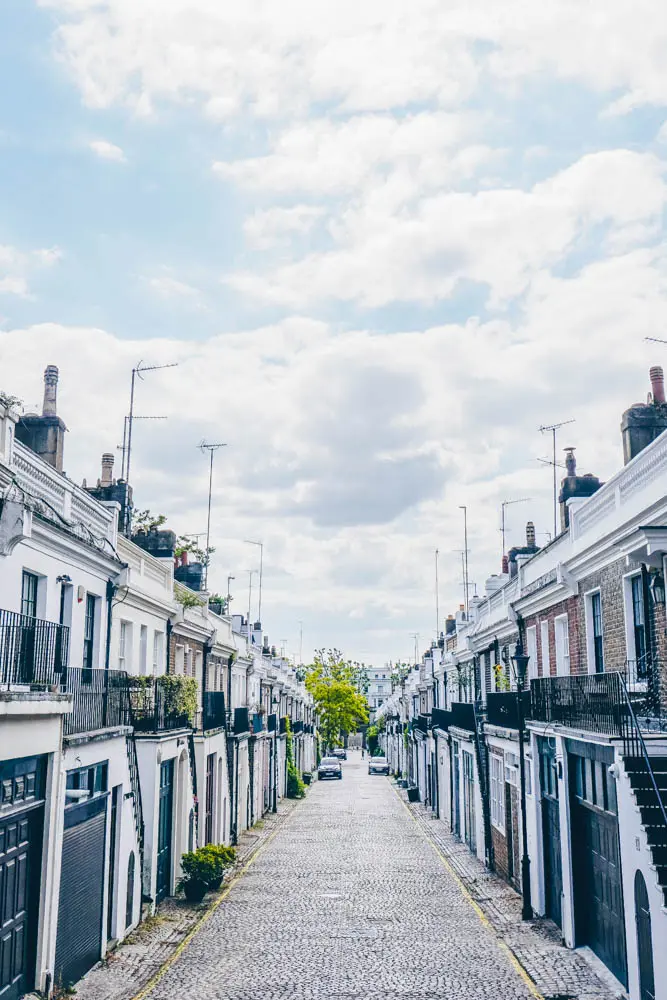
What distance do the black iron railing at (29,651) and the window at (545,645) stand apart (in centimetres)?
1273

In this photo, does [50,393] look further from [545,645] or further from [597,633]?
[545,645]

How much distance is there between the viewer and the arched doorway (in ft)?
39.6

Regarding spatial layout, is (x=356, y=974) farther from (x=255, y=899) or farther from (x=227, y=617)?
(x=227, y=617)

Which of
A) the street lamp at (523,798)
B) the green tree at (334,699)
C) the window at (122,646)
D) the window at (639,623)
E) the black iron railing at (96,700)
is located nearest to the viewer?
the black iron railing at (96,700)

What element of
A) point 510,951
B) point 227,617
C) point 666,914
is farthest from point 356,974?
point 227,617

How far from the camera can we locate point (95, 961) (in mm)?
15805

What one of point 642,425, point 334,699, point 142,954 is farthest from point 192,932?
point 334,699

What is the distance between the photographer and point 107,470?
23.4 metres

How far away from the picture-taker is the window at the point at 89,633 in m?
18.0

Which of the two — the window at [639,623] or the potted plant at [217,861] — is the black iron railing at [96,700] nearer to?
the potted plant at [217,861]

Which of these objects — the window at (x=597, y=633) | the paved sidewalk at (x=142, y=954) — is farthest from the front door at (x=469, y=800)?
the window at (x=597, y=633)

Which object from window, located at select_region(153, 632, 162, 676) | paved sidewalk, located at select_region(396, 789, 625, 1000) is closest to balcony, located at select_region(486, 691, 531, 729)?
paved sidewalk, located at select_region(396, 789, 625, 1000)

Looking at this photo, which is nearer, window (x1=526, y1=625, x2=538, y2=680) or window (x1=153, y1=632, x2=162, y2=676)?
window (x1=153, y1=632, x2=162, y2=676)

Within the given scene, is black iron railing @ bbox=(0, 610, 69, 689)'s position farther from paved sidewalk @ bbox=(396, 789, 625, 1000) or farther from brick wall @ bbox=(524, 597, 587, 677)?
brick wall @ bbox=(524, 597, 587, 677)
